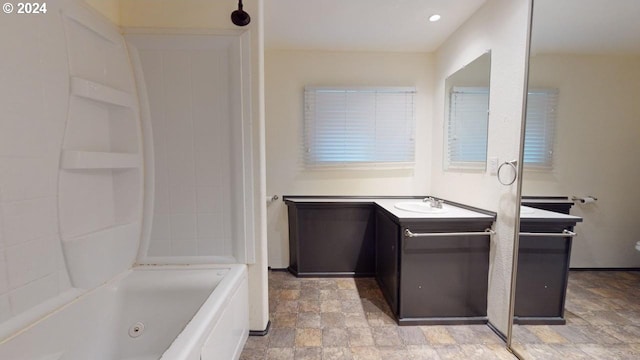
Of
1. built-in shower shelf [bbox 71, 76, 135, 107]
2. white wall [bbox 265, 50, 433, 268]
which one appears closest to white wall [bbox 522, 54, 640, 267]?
white wall [bbox 265, 50, 433, 268]

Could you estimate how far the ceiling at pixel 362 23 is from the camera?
190 cm

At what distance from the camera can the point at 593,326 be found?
4.55 feet

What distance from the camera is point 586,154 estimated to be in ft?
4.39

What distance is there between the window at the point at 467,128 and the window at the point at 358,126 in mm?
427

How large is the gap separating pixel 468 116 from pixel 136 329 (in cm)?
284

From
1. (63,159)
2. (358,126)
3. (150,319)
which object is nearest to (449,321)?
(358,126)

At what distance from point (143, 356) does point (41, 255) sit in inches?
30.0

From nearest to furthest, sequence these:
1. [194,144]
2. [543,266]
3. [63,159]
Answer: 1. [63,159]
2. [543,266]
3. [194,144]

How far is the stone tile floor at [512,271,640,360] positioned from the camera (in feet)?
4.08

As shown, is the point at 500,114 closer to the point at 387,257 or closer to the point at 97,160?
the point at 387,257

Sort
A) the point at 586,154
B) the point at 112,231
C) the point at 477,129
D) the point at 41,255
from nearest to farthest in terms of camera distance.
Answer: the point at 41,255
the point at 586,154
the point at 112,231
the point at 477,129

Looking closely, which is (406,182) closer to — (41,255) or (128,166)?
(128,166)

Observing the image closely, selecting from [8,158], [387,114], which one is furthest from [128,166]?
[387,114]

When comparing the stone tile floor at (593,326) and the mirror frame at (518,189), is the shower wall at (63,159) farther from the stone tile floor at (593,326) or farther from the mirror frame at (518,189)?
the stone tile floor at (593,326)
